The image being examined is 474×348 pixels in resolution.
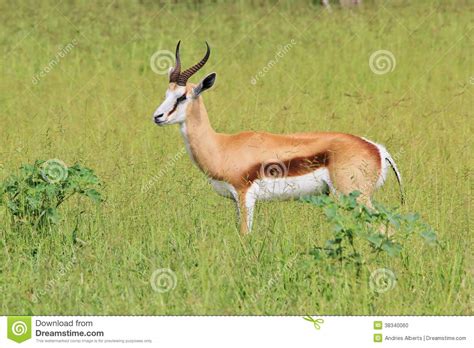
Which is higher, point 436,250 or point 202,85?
point 202,85

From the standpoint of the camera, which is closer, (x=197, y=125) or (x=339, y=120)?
(x=197, y=125)

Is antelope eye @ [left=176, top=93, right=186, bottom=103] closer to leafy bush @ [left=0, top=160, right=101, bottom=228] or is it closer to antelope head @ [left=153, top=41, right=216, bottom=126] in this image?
antelope head @ [left=153, top=41, right=216, bottom=126]

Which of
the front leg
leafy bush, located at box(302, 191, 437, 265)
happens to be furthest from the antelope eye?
leafy bush, located at box(302, 191, 437, 265)

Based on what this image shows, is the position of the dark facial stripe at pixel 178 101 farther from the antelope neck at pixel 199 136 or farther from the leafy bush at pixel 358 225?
the leafy bush at pixel 358 225

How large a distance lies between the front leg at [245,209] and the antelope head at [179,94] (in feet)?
2.13

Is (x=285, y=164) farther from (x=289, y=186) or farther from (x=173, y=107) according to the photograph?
(x=173, y=107)

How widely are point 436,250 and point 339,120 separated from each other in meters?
4.24

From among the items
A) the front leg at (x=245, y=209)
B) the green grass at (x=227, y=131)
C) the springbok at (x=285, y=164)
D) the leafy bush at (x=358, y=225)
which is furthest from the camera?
the springbok at (x=285, y=164)

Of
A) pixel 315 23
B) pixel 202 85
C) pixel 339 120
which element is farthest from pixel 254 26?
pixel 202 85

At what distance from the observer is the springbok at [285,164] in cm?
657

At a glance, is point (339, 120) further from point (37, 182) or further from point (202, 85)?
point (37, 182)

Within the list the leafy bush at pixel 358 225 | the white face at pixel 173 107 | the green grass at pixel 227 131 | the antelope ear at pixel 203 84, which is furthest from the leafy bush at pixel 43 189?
the leafy bush at pixel 358 225

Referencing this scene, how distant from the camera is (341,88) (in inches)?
461

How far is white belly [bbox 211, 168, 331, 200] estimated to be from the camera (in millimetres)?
6602
